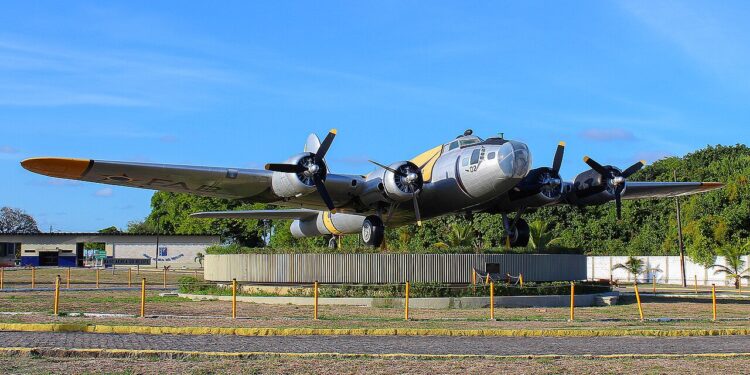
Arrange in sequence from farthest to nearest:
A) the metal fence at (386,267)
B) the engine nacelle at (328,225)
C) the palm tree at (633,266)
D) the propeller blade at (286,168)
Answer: the palm tree at (633,266)
the engine nacelle at (328,225)
the metal fence at (386,267)
the propeller blade at (286,168)

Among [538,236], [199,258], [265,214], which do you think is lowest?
[199,258]

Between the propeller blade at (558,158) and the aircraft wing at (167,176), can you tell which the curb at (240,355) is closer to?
the aircraft wing at (167,176)

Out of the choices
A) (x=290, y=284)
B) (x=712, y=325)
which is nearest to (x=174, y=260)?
(x=290, y=284)

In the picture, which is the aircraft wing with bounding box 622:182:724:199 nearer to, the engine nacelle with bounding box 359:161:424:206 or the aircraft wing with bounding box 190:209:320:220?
the engine nacelle with bounding box 359:161:424:206

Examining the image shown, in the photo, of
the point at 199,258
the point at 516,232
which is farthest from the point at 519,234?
the point at 199,258

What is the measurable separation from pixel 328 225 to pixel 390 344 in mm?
26143

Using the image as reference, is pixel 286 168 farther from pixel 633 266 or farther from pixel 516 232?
pixel 633 266

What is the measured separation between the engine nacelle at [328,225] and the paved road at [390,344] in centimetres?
2121

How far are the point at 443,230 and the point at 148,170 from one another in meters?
49.2

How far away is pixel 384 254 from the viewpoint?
3097cm

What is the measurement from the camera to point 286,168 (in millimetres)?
29828

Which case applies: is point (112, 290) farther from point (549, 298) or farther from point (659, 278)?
point (659, 278)

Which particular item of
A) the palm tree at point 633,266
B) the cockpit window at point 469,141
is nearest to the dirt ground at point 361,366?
the cockpit window at point 469,141

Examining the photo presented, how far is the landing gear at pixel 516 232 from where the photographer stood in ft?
113
